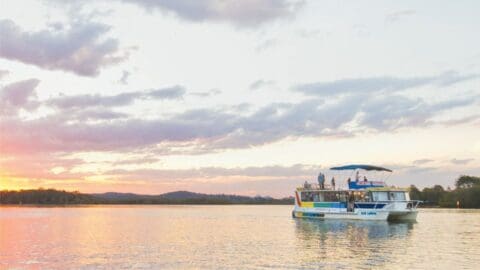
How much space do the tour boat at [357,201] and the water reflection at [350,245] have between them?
33.3 feet

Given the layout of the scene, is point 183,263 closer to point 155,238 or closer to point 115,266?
point 115,266

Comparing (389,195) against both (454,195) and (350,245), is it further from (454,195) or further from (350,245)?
(454,195)

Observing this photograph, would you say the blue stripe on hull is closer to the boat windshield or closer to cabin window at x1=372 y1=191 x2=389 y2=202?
cabin window at x1=372 y1=191 x2=389 y2=202

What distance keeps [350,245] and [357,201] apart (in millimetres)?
33780

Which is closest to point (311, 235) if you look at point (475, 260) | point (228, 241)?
point (228, 241)

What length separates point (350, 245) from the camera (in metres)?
46.2

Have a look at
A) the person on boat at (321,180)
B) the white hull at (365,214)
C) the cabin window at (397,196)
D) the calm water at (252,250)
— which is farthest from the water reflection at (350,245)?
the person on boat at (321,180)

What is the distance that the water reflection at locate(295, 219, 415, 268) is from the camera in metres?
36.3

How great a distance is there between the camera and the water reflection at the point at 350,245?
3628 centimetres

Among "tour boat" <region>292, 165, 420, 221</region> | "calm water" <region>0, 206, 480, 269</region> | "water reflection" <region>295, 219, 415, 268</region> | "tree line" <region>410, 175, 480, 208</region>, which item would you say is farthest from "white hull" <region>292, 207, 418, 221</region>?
"tree line" <region>410, 175, 480, 208</region>

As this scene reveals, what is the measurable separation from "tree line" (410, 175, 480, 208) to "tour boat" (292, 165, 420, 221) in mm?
82545

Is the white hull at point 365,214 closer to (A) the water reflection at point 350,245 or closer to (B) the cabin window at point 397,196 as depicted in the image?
(B) the cabin window at point 397,196

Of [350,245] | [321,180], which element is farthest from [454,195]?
[350,245]

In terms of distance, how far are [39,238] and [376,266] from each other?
→ 122ft
